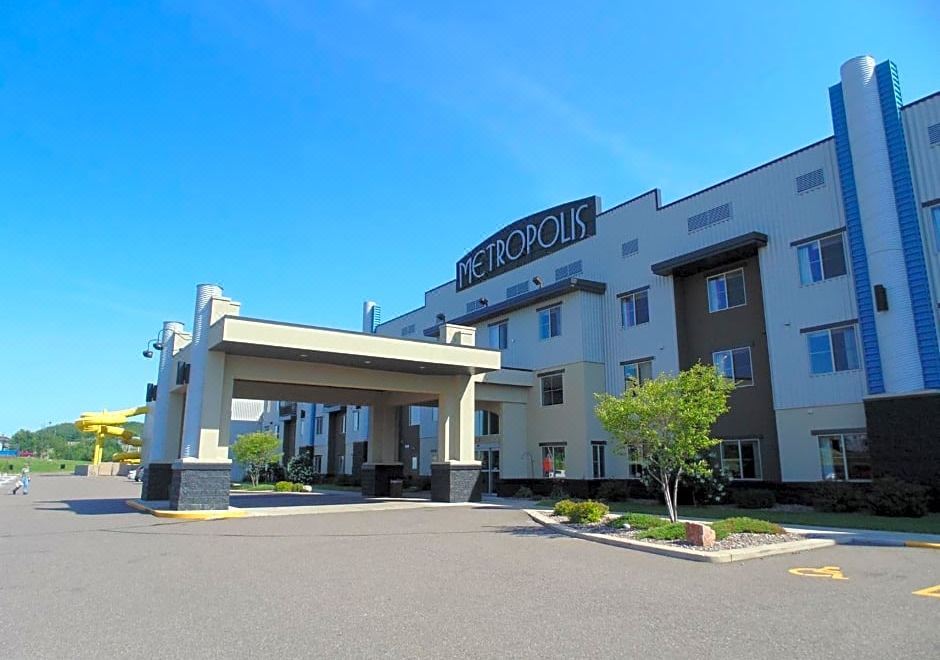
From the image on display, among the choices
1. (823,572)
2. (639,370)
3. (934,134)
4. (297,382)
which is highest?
(934,134)

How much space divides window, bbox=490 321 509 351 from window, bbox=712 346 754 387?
11311 mm

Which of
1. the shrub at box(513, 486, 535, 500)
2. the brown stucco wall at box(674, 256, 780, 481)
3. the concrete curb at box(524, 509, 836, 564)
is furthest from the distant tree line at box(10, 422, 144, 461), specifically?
the concrete curb at box(524, 509, 836, 564)

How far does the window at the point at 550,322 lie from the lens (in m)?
30.3

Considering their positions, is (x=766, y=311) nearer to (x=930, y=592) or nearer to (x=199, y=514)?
(x=930, y=592)

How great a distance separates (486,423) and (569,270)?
8727 millimetres

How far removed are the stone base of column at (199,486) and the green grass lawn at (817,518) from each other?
41.3ft

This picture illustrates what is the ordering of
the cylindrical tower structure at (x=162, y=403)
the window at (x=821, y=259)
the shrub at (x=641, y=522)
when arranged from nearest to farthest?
the shrub at (x=641, y=522) → the window at (x=821, y=259) → the cylindrical tower structure at (x=162, y=403)

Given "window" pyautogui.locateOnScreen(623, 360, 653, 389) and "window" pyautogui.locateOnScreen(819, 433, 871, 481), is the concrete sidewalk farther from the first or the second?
"window" pyautogui.locateOnScreen(623, 360, 653, 389)

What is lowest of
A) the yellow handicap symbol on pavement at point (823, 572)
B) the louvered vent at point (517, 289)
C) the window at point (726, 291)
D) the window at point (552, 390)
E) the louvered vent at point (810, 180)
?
the yellow handicap symbol on pavement at point (823, 572)

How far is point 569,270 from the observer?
31859mm

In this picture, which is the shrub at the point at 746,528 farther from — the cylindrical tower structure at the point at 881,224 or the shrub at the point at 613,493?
the shrub at the point at 613,493

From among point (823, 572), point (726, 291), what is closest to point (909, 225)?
point (726, 291)

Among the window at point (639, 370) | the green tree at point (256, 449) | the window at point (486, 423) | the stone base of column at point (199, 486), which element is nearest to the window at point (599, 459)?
the window at point (639, 370)

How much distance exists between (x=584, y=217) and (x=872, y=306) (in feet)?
47.1
